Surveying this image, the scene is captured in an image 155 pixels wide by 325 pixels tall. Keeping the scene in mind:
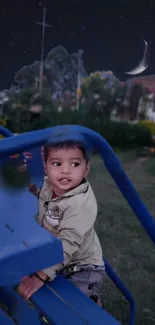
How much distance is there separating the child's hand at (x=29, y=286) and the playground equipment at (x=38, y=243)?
0.5 inches

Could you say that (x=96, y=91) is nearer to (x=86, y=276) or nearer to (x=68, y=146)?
(x=86, y=276)

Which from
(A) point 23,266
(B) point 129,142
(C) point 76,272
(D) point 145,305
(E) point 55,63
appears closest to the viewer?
(A) point 23,266

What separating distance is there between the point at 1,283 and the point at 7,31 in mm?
5469

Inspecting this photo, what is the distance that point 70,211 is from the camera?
1.22 meters

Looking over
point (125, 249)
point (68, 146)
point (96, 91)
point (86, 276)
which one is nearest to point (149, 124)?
point (96, 91)

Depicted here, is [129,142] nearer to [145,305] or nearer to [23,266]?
[145,305]

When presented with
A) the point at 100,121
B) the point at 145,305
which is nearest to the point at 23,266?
the point at 145,305

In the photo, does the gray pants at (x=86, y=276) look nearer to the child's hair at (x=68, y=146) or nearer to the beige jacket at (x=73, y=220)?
the beige jacket at (x=73, y=220)

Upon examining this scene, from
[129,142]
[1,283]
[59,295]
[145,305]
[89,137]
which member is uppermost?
[89,137]

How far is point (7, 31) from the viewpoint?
5945 mm

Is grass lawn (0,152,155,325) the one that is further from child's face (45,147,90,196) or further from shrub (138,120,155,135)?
shrub (138,120,155,135)

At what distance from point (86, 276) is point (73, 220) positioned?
294mm

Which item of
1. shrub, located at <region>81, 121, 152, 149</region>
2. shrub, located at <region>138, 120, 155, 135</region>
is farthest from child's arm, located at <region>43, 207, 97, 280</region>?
shrub, located at <region>138, 120, 155, 135</region>

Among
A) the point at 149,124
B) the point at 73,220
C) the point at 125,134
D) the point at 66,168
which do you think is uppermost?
the point at 66,168
